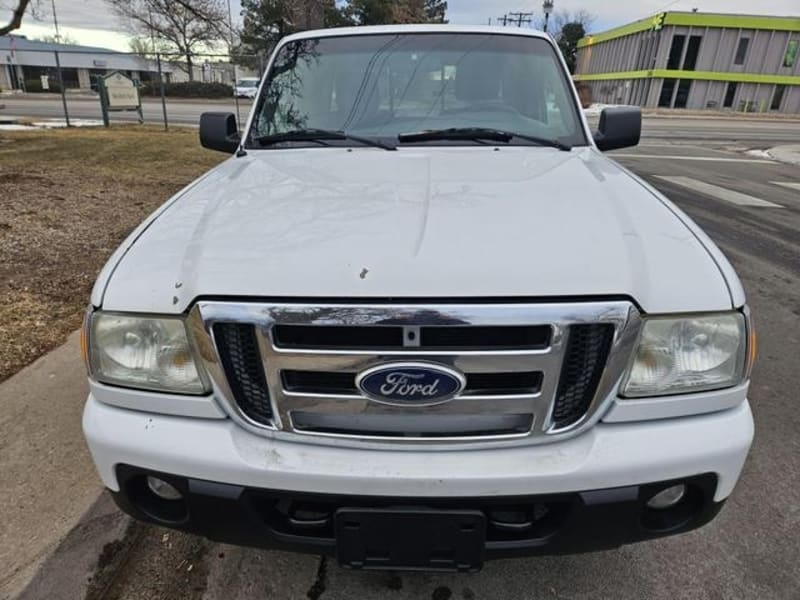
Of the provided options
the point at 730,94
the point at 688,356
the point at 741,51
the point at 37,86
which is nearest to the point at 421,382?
the point at 688,356

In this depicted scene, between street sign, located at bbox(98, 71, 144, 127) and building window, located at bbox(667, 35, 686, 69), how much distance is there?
4168 centimetres

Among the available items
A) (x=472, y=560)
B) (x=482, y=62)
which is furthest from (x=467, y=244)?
(x=482, y=62)

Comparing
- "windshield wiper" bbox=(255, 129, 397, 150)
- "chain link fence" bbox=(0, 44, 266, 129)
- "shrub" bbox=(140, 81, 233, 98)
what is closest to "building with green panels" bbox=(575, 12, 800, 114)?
"chain link fence" bbox=(0, 44, 266, 129)

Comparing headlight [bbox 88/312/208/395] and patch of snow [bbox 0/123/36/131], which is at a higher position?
headlight [bbox 88/312/208/395]

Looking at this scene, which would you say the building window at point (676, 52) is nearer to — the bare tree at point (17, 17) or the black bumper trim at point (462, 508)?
the bare tree at point (17, 17)

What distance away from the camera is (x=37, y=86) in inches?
1805

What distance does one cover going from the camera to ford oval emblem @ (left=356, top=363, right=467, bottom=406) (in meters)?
1.45

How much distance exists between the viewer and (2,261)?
4895mm

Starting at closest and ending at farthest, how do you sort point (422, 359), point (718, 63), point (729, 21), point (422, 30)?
point (422, 359)
point (422, 30)
point (729, 21)
point (718, 63)

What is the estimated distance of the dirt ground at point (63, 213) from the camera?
3957 millimetres

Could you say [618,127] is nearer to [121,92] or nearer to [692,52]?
[121,92]

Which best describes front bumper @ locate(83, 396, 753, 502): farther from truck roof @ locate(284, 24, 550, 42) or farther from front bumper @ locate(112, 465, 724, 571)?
truck roof @ locate(284, 24, 550, 42)

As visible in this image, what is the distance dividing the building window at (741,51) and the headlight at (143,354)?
5474 centimetres

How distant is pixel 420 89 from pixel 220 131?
3.70ft
